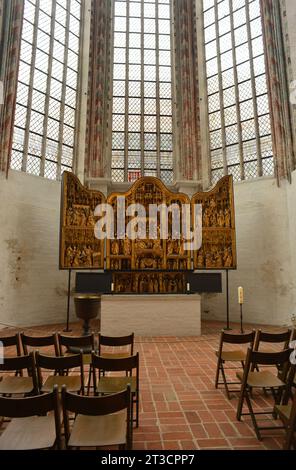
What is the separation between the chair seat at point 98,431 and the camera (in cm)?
249

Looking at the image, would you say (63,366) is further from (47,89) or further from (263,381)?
(47,89)

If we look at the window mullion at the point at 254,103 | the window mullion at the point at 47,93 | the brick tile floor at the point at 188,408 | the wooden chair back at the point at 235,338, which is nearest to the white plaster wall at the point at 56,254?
the window mullion at the point at 254,103

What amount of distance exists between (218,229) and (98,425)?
28.2ft

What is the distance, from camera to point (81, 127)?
1382 cm

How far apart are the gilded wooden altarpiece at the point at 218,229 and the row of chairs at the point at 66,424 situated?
808 cm

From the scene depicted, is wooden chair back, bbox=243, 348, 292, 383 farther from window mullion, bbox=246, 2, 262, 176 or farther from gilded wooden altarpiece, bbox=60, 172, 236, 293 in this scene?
window mullion, bbox=246, 2, 262, 176

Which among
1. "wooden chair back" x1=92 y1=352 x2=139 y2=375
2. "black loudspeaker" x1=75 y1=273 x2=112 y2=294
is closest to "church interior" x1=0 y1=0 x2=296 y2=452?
"black loudspeaker" x1=75 y1=273 x2=112 y2=294

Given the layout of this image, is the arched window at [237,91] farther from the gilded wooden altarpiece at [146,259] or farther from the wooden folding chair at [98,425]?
the wooden folding chair at [98,425]

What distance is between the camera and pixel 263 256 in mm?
11844

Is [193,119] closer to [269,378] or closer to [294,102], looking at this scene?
[294,102]

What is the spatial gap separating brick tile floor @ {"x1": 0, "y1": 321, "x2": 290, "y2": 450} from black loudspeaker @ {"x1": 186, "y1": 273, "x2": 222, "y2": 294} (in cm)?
286

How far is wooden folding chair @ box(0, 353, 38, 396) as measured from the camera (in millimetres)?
3553
